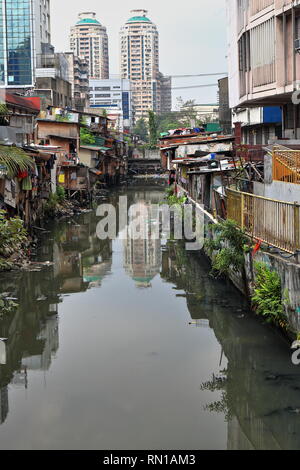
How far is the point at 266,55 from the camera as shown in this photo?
16.8 metres

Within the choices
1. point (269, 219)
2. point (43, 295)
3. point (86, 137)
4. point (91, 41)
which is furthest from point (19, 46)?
point (91, 41)

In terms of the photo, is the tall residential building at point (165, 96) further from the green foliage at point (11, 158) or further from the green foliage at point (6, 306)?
the green foliage at point (6, 306)

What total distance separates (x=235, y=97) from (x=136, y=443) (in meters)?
14.8

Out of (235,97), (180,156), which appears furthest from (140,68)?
(235,97)

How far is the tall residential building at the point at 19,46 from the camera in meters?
65.4

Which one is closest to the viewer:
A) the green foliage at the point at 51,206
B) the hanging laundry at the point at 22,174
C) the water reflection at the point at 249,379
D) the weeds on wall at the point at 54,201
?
the water reflection at the point at 249,379

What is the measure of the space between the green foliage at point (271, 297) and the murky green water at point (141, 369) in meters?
0.55

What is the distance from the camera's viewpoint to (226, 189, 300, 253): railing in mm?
10727

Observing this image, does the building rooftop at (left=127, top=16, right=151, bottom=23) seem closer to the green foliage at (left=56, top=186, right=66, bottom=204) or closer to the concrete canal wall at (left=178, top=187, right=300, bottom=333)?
the green foliage at (left=56, top=186, right=66, bottom=204)

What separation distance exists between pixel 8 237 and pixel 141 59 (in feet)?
467

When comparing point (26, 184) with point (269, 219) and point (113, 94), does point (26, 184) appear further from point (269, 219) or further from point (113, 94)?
point (113, 94)

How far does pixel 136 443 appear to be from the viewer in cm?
799

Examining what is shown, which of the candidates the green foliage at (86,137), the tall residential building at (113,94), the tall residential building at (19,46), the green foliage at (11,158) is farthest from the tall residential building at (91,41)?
the green foliage at (11,158)
